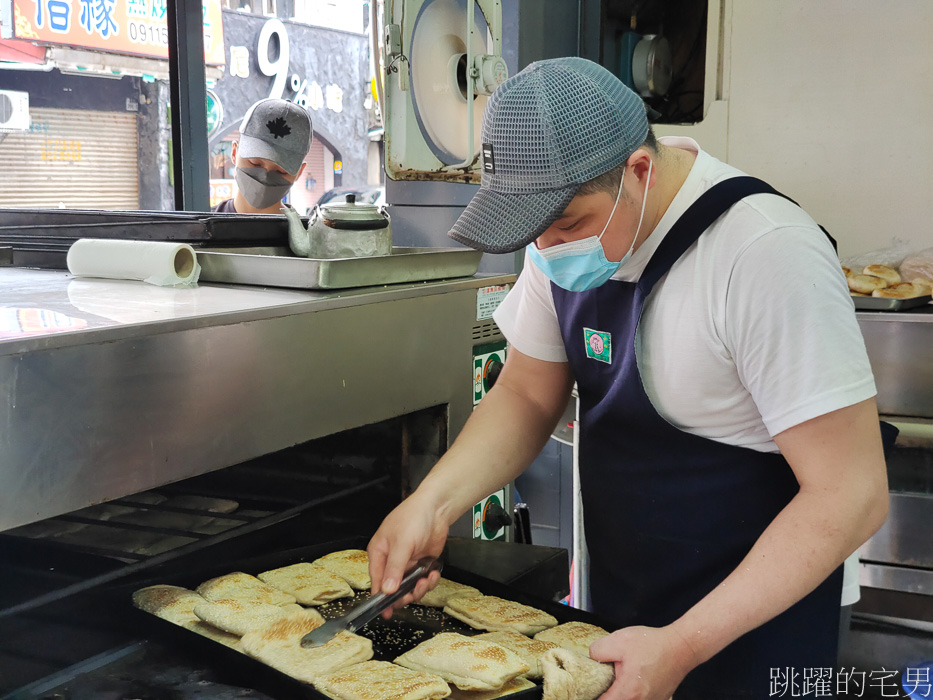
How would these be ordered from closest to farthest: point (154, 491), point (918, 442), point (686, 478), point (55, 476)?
point (55, 476) < point (686, 478) < point (154, 491) < point (918, 442)

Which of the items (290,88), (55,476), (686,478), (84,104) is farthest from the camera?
(290,88)

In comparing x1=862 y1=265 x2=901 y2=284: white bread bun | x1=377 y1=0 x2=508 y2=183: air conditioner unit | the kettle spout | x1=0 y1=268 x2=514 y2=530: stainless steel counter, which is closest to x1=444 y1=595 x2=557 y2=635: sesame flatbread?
x1=0 y1=268 x2=514 y2=530: stainless steel counter

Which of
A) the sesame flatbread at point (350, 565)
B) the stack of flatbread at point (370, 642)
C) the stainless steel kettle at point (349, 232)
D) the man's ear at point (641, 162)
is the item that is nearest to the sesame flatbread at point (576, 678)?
the stack of flatbread at point (370, 642)

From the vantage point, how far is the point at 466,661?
4.20ft

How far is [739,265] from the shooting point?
125 cm

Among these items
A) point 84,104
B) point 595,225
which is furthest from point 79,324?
point 84,104

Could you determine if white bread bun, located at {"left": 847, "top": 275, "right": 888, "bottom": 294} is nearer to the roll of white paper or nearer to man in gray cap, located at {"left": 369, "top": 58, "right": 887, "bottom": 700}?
man in gray cap, located at {"left": 369, "top": 58, "right": 887, "bottom": 700}

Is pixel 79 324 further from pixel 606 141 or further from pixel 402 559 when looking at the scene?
pixel 606 141

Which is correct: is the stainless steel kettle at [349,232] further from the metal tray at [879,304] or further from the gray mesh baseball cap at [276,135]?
the gray mesh baseball cap at [276,135]

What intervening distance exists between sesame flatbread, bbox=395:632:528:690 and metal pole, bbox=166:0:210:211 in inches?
129

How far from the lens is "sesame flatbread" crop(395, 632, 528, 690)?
1.24m

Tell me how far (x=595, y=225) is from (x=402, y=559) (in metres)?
0.61

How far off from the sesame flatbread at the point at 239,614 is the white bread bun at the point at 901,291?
2.25m

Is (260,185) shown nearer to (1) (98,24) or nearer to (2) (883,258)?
(2) (883,258)
